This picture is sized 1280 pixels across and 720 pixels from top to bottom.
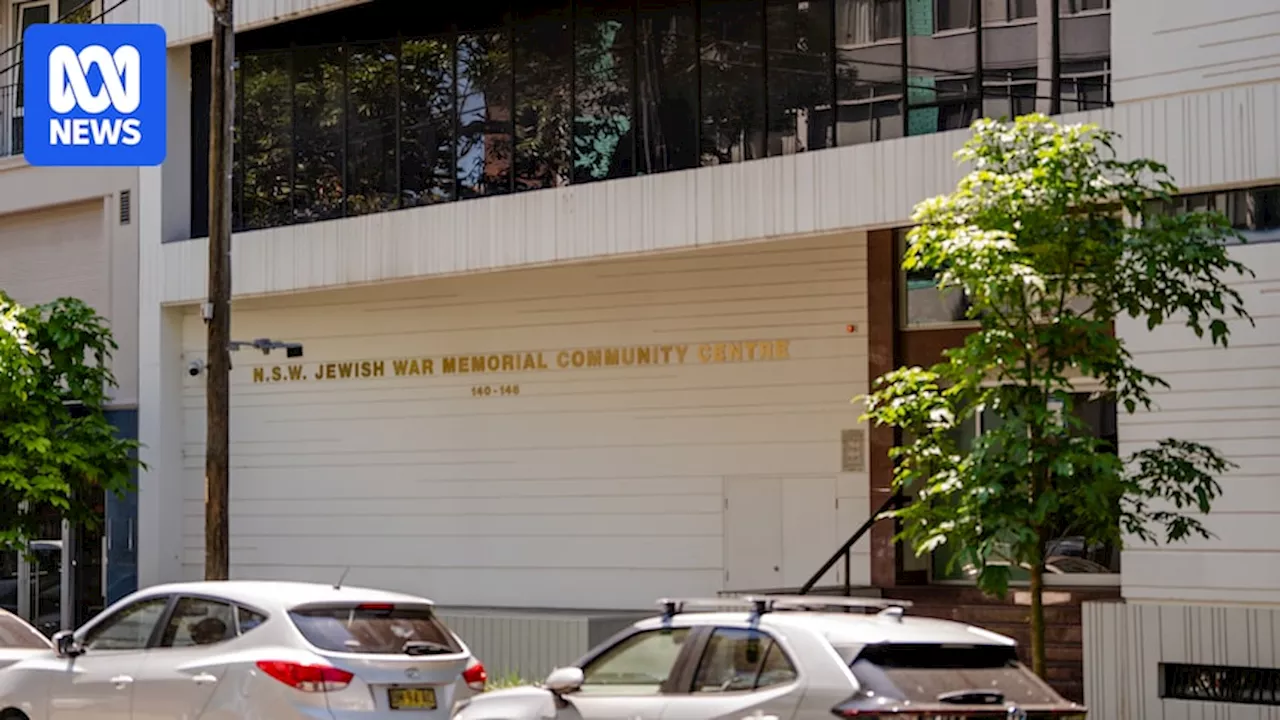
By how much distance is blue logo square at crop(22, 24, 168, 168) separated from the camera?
88.8 ft

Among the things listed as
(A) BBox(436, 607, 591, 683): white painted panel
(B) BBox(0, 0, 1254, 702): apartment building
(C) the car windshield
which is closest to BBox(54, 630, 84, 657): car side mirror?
(C) the car windshield

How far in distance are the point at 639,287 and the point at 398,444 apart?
4451 mm

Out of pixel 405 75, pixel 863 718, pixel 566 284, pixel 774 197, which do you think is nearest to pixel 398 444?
pixel 566 284

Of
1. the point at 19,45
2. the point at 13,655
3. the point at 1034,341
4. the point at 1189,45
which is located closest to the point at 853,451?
the point at 1189,45

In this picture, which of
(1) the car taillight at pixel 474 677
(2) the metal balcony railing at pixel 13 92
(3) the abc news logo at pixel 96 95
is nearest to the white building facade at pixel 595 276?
(3) the abc news logo at pixel 96 95

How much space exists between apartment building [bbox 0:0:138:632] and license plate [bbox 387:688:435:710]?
16.4 meters

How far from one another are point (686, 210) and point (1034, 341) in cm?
830

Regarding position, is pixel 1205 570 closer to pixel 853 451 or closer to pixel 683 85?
pixel 853 451

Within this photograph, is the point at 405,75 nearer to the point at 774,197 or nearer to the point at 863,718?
the point at 774,197

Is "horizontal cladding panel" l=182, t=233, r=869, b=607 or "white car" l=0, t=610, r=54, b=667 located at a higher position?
"horizontal cladding panel" l=182, t=233, r=869, b=607

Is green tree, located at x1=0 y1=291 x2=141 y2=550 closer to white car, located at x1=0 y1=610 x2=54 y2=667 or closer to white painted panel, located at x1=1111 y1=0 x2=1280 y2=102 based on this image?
white car, located at x1=0 y1=610 x2=54 y2=667

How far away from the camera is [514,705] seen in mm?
11070

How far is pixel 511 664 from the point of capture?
22.7 m

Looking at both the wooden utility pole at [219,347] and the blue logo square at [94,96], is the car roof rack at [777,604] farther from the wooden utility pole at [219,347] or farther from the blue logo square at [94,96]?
the blue logo square at [94,96]
